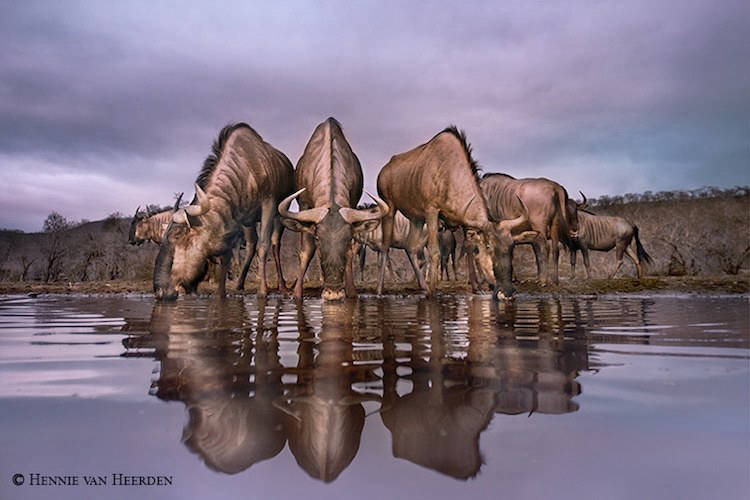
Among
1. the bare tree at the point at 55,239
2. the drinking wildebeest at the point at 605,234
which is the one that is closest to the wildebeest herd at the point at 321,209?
the drinking wildebeest at the point at 605,234

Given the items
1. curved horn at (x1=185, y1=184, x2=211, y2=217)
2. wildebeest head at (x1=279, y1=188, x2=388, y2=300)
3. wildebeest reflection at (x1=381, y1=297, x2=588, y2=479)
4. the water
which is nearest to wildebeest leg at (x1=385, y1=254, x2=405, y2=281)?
curved horn at (x1=185, y1=184, x2=211, y2=217)

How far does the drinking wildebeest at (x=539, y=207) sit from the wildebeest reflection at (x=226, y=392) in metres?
12.9

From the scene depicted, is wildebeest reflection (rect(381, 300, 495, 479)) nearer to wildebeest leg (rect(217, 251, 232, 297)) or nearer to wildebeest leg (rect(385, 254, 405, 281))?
wildebeest leg (rect(217, 251, 232, 297))

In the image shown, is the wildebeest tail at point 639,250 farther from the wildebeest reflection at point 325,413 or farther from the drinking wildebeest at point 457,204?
the wildebeest reflection at point 325,413

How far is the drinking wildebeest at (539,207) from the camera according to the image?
51.4 feet

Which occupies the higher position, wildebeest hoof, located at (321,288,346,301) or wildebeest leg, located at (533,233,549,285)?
wildebeest leg, located at (533,233,549,285)

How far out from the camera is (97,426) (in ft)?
5.24

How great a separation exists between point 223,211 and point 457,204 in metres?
5.10

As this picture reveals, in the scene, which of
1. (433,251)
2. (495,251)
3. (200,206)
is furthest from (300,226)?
(495,251)

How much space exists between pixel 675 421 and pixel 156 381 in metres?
2.04

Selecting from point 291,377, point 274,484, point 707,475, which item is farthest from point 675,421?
point 291,377

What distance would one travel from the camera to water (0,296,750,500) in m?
1.18

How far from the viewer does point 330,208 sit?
32.3 feet

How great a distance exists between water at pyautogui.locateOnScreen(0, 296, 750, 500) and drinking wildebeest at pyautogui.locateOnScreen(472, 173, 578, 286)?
12716 millimetres
